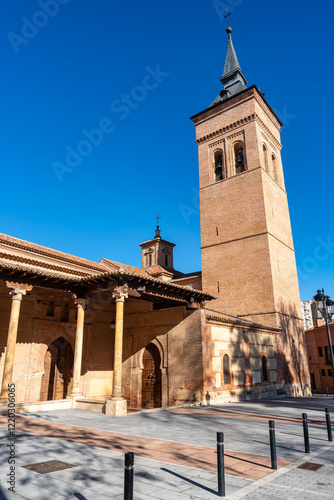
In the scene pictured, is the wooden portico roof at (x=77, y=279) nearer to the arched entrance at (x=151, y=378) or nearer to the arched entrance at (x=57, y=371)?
the arched entrance at (x=151, y=378)

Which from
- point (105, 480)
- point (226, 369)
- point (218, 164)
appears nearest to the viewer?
point (105, 480)

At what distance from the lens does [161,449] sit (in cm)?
587

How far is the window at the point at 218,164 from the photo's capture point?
2719 centimetres

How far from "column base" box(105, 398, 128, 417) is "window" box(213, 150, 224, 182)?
A: 20.4 meters

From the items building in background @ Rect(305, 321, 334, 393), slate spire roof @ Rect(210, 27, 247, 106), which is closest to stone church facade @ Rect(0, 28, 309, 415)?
slate spire roof @ Rect(210, 27, 247, 106)

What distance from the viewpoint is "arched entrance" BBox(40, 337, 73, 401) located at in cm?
1462

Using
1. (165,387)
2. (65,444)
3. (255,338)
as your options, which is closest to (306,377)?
(255,338)

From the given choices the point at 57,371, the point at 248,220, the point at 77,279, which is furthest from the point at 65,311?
the point at 248,220

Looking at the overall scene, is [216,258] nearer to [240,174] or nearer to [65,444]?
[240,174]

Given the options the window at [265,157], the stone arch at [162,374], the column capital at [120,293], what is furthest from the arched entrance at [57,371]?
the window at [265,157]

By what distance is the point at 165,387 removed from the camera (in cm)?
1455

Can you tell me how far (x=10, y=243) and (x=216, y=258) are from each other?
552 inches

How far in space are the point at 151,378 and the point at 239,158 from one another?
1778cm

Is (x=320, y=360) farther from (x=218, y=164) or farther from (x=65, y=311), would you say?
(x=65, y=311)
